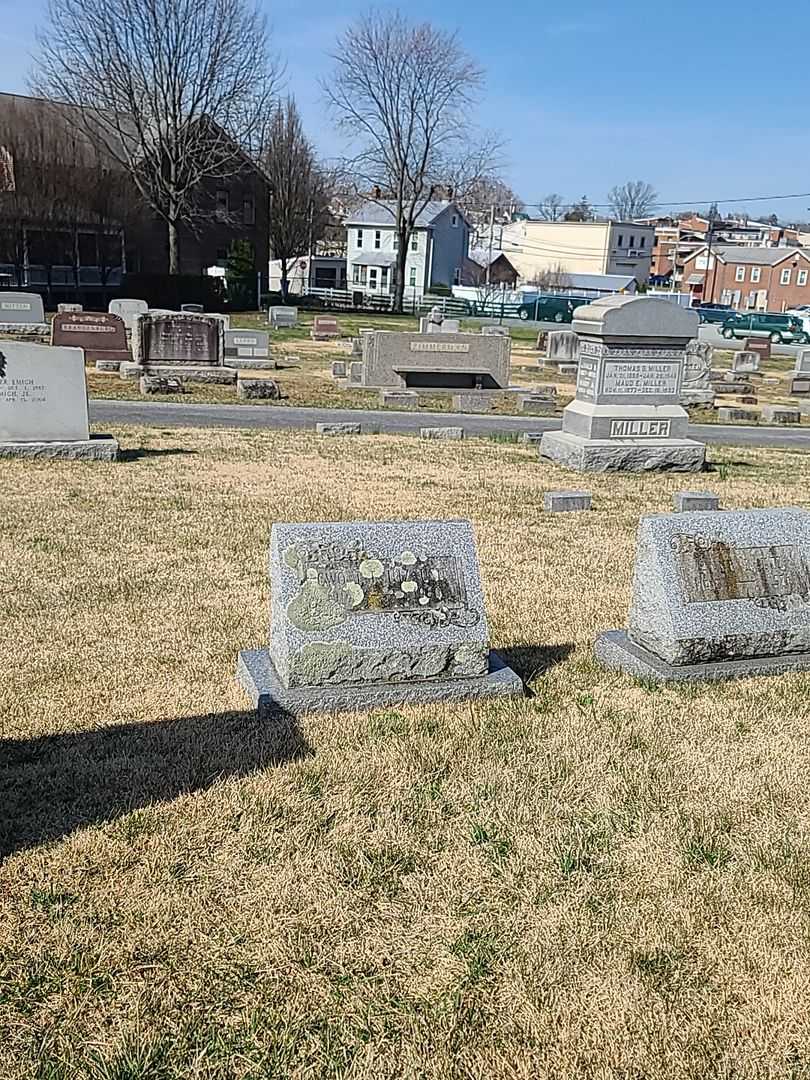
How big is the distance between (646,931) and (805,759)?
64.9 inches

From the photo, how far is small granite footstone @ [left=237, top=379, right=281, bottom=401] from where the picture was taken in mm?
18109

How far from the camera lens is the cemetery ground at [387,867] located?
8.37 feet

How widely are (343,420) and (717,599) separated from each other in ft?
39.4

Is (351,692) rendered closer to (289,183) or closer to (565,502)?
(565,502)

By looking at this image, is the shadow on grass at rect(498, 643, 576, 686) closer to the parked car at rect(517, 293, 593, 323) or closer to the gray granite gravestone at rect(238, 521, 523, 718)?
the gray granite gravestone at rect(238, 521, 523, 718)

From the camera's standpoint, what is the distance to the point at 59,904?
118 inches

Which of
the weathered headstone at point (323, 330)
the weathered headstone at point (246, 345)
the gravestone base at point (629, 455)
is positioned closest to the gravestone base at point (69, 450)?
the gravestone base at point (629, 455)

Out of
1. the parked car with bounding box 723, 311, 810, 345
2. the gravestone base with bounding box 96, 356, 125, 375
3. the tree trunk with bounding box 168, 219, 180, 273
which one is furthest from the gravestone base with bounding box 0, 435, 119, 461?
the parked car with bounding box 723, 311, 810, 345

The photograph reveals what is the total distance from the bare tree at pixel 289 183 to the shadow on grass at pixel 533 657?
5408 cm

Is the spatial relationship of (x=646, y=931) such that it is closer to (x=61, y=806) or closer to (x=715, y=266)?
(x=61, y=806)

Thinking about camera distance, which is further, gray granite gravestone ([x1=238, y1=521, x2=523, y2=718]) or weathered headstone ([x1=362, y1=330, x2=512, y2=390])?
weathered headstone ([x1=362, y1=330, x2=512, y2=390])

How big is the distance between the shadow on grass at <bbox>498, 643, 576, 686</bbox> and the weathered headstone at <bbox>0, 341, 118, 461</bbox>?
23.3ft

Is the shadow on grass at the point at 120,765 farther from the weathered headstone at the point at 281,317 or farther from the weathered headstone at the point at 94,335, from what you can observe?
the weathered headstone at the point at 281,317

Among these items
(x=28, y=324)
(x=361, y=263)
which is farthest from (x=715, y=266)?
(x=28, y=324)
